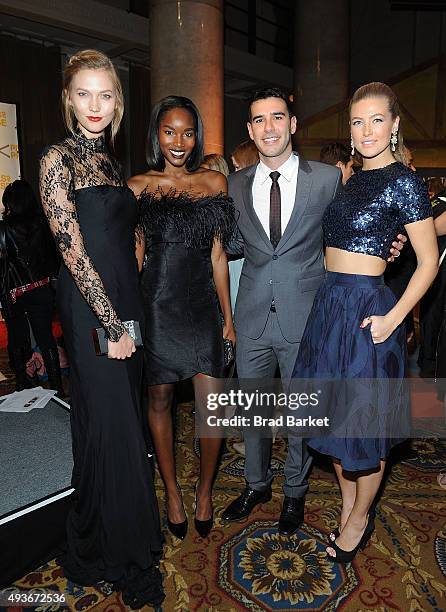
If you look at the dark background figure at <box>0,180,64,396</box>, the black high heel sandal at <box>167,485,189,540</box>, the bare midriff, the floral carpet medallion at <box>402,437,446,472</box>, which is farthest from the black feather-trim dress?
the dark background figure at <box>0,180,64,396</box>

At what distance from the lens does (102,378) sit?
1983 mm

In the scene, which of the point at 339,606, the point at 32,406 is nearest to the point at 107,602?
the point at 339,606

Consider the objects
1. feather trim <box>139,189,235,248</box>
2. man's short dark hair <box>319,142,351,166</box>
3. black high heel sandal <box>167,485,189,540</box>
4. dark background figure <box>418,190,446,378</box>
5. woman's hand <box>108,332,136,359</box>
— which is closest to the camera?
woman's hand <box>108,332,136,359</box>

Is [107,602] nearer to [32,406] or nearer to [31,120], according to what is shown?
[32,406]

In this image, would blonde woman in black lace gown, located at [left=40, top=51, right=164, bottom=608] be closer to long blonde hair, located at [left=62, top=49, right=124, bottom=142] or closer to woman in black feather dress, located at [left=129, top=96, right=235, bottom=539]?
long blonde hair, located at [left=62, top=49, right=124, bottom=142]

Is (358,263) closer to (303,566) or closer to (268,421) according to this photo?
(268,421)

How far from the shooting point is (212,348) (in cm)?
244

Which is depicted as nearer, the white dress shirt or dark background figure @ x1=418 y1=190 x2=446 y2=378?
the white dress shirt

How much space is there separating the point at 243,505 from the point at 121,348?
1313 millimetres

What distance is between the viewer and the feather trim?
2.29 m

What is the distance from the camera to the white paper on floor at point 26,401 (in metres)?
3.40

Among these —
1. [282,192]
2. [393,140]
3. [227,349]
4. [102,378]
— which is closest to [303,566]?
[227,349]

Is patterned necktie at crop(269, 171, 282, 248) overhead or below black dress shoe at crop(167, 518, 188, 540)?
overhead

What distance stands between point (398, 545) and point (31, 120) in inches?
397
